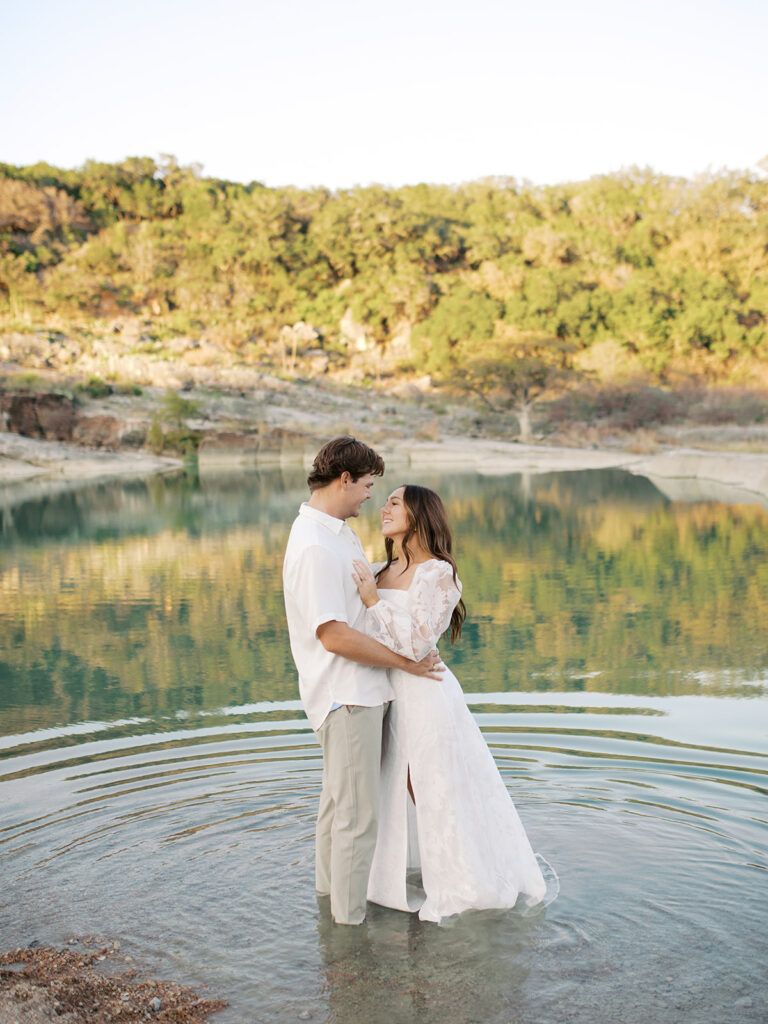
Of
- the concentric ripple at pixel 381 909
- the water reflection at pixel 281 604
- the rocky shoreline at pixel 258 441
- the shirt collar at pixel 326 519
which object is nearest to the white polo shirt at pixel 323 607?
the shirt collar at pixel 326 519

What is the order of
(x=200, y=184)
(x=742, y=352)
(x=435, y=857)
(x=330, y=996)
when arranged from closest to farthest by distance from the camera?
(x=330, y=996) → (x=435, y=857) → (x=742, y=352) → (x=200, y=184)

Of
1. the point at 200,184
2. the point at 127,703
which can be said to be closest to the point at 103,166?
the point at 200,184

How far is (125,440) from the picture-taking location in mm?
41906

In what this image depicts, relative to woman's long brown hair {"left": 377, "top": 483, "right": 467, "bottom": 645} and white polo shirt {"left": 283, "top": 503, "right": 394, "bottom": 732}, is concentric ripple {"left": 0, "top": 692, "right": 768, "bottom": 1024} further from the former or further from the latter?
woman's long brown hair {"left": 377, "top": 483, "right": 467, "bottom": 645}

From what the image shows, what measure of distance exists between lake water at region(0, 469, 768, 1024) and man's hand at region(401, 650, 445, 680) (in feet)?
3.15

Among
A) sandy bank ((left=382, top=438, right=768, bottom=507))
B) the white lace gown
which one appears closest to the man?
the white lace gown

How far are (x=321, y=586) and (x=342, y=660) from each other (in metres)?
0.30

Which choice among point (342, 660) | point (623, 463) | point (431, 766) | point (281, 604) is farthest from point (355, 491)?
point (623, 463)

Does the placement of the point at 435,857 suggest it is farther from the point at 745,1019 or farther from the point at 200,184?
the point at 200,184

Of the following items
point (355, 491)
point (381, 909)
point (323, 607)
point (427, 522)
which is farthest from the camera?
point (381, 909)

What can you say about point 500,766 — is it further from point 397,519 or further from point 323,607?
point 323,607

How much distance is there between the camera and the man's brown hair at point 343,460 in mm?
3531

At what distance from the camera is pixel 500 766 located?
5793 millimetres

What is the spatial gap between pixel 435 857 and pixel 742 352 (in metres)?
63.7
